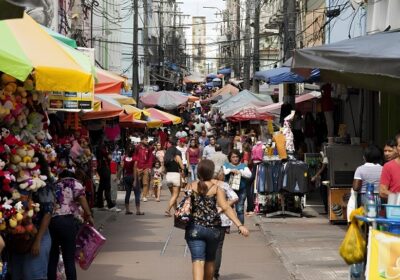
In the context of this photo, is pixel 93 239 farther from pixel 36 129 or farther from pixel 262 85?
pixel 262 85

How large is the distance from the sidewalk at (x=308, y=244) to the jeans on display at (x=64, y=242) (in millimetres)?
3485

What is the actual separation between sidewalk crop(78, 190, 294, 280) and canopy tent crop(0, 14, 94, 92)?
3.82 m

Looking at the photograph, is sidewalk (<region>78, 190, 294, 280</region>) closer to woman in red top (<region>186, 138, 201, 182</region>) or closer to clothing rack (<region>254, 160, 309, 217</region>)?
clothing rack (<region>254, 160, 309, 217</region>)

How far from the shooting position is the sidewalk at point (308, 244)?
39.5 ft

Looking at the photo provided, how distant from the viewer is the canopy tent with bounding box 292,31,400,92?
958 cm

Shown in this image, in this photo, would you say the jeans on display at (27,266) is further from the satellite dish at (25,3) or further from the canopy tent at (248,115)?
the canopy tent at (248,115)

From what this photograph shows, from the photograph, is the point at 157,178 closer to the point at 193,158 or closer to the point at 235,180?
the point at 193,158

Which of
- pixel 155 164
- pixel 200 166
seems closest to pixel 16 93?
pixel 200 166

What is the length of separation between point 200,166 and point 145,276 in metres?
2.86

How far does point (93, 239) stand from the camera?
10.3 m

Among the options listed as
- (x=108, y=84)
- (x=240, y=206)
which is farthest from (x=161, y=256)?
(x=108, y=84)

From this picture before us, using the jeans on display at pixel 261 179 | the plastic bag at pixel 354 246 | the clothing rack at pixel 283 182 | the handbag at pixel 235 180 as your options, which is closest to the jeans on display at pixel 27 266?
the plastic bag at pixel 354 246

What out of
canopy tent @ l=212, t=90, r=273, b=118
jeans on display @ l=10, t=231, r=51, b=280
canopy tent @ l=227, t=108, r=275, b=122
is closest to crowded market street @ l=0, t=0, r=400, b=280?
jeans on display @ l=10, t=231, r=51, b=280

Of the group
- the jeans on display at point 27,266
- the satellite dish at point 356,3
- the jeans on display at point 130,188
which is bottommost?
the jeans on display at point 130,188
